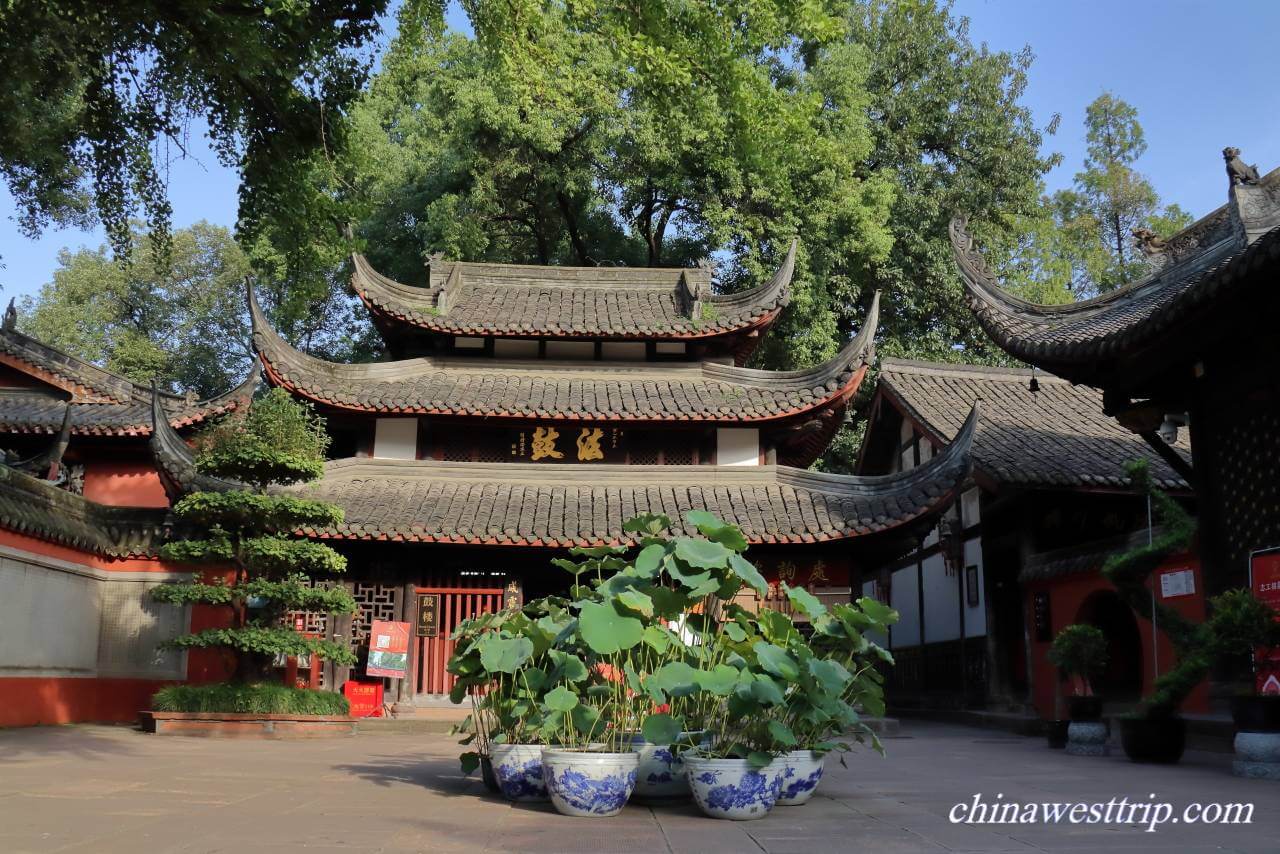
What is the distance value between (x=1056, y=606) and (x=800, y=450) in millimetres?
5937

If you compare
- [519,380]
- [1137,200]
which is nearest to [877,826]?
[519,380]

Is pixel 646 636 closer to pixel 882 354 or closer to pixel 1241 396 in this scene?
→ pixel 1241 396

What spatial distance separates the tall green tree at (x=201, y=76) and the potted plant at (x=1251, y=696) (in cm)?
759

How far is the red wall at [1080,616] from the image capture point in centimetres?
1067

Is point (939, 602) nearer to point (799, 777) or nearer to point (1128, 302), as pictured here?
point (1128, 302)

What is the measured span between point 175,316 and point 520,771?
29.5 meters

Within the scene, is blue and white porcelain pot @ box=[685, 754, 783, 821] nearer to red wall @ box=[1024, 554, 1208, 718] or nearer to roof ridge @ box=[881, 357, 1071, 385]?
red wall @ box=[1024, 554, 1208, 718]

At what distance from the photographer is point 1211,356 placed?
953cm

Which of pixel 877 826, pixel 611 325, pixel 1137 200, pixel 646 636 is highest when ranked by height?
pixel 1137 200

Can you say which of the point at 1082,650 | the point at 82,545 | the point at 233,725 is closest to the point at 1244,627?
the point at 1082,650

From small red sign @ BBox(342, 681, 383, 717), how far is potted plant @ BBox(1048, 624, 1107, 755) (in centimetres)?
892

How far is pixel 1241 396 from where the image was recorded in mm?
9281

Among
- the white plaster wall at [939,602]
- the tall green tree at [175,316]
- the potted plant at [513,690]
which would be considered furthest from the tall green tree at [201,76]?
the tall green tree at [175,316]

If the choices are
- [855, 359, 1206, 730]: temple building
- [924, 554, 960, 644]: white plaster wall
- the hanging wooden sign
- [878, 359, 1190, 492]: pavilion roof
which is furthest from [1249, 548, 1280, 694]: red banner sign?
the hanging wooden sign
